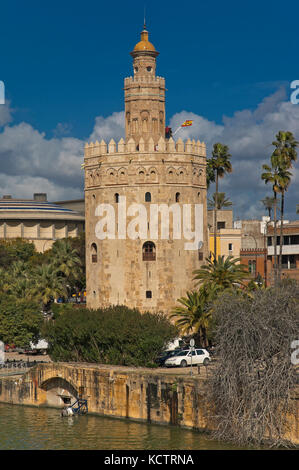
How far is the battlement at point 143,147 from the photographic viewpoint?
62.5 metres

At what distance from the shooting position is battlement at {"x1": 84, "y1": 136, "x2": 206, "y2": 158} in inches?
2462

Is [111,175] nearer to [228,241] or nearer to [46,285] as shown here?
[46,285]

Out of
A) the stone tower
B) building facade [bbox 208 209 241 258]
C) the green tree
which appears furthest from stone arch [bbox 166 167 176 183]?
building facade [bbox 208 209 241 258]

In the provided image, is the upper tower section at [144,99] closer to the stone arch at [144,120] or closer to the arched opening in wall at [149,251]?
the stone arch at [144,120]

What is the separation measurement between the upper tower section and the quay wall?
23.6 m

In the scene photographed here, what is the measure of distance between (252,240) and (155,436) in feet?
195

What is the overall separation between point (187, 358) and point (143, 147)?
1996cm

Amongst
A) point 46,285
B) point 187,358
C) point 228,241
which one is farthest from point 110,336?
point 228,241

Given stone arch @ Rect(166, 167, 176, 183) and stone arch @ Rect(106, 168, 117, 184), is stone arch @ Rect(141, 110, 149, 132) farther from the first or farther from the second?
stone arch @ Rect(106, 168, 117, 184)

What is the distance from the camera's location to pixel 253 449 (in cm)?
3512

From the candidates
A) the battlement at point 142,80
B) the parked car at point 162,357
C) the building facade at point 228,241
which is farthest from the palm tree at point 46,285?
the parked car at point 162,357
